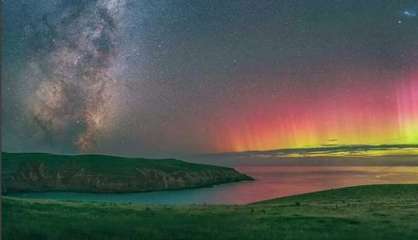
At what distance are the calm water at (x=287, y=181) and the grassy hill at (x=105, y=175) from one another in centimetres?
447

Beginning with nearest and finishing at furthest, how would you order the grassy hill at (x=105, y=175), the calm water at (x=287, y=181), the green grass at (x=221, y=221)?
the green grass at (x=221, y=221) → the calm water at (x=287, y=181) → the grassy hill at (x=105, y=175)

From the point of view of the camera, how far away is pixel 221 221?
34938mm

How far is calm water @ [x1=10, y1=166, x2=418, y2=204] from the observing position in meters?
49.8

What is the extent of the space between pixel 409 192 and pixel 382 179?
107 inches

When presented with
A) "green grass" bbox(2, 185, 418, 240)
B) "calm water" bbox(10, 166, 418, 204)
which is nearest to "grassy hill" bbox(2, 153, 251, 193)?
"calm water" bbox(10, 166, 418, 204)

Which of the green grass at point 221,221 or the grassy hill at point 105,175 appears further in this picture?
the grassy hill at point 105,175

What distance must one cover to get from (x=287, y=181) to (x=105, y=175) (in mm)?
25982

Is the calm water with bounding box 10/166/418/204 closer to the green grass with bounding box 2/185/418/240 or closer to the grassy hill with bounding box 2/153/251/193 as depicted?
the green grass with bounding box 2/185/418/240

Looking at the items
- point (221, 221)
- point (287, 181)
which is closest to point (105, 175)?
point (287, 181)

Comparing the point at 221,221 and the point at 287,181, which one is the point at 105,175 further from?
the point at 221,221

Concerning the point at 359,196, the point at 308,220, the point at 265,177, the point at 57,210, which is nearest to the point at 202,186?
the point at 265,177

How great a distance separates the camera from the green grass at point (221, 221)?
1199 inches

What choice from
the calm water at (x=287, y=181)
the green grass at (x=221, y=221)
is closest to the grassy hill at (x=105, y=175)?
the calm water at (x=287, y=181)

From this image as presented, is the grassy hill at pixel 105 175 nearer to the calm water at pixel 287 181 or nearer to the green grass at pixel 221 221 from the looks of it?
the calm water at pixel 287 181
